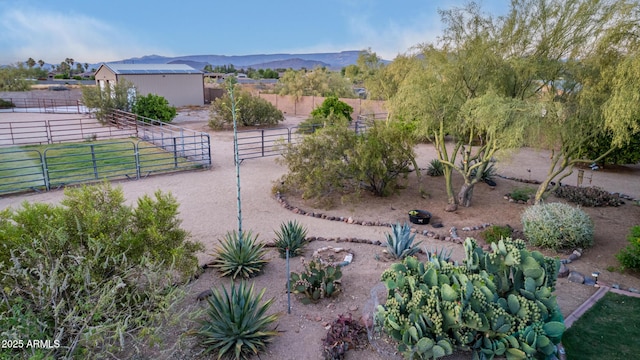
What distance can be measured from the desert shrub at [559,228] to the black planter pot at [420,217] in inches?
72.2

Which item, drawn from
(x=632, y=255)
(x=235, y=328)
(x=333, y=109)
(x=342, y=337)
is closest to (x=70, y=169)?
(x=235, y=328)

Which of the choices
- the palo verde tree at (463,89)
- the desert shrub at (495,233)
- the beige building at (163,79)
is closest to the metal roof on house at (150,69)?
the beige building at (163,79)

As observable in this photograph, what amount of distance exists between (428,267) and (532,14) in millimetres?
5708

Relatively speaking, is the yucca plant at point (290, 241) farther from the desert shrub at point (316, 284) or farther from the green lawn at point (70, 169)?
the green lawn at point (70, 169)

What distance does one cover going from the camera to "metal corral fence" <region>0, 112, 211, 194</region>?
1027 cm

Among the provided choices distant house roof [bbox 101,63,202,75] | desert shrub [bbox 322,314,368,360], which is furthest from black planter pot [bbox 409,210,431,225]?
distant house roof [bbox 101,63,202,75]

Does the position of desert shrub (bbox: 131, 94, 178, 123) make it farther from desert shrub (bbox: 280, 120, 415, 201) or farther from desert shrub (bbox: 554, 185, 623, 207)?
desert shrub (bbox: 554, 185, 623, 207)

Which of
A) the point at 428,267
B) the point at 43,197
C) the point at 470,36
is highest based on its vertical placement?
the point at 470,36

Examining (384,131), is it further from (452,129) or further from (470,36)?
(470,36)

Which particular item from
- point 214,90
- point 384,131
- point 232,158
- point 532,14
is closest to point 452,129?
point 384,131

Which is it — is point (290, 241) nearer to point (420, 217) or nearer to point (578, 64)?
point (420, 217)

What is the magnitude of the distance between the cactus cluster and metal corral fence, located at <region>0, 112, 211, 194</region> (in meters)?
7.58

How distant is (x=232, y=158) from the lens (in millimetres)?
14031

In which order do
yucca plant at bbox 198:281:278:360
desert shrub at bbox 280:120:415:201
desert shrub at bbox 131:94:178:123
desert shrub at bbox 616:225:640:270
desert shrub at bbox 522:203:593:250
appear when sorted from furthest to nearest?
desert shrub at bbox 131:94:178:123 → desert shrub at bbox 280:120:415:201 → desert shrub at bbox 522:203:593:250 → desert shrub at bbox 616:225:640:270 → yucca plant at bbox 198:281:278:360
